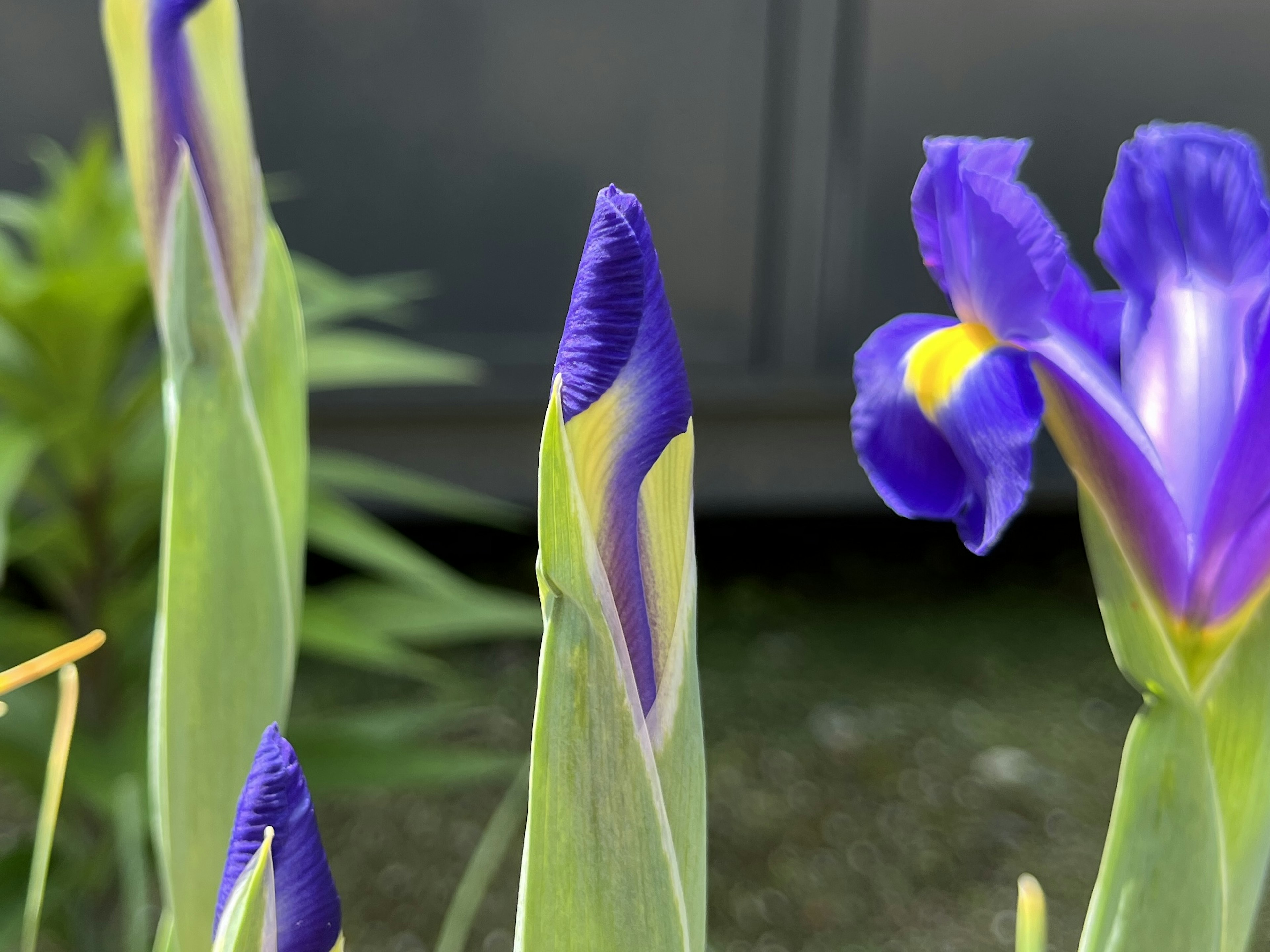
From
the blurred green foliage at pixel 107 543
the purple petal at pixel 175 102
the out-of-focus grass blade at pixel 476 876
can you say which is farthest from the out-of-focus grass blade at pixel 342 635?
the purple petal at pixel 175 102

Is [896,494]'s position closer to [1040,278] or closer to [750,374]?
[1040,278]

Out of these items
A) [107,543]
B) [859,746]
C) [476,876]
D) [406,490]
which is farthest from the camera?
[859,746]

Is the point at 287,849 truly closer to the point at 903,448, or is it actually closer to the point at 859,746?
the point at 903,448

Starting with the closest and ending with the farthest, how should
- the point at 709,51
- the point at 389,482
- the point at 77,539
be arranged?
the point at 77,539 → the point at 389,482 → the point at 709,51

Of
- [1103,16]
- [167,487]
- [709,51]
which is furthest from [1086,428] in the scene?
[1103,16]

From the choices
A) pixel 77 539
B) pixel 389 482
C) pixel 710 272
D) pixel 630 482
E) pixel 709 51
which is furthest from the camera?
pixel 710 272

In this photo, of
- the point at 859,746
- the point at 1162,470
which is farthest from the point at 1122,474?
the point at 859,746

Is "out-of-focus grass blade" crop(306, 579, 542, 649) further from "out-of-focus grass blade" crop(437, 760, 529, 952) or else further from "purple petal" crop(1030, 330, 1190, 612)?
"purple petal" crop(1030, 330, 1190, 612)
